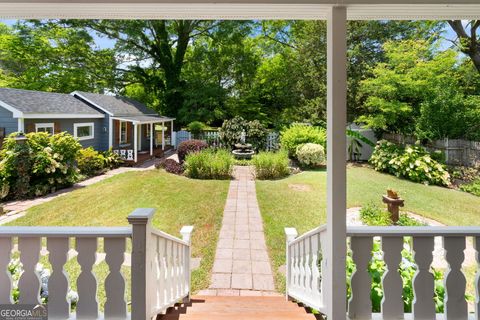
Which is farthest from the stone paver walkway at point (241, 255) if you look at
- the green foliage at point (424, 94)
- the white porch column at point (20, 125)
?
the white porch column at point (20, 125)

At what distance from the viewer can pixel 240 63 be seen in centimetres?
1700

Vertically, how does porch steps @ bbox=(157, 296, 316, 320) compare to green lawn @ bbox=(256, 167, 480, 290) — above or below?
below

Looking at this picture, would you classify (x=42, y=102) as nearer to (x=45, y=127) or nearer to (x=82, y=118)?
(x=45, y=127)

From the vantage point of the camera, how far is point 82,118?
38.6 feet

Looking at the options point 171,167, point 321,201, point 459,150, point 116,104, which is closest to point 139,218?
point 321,201

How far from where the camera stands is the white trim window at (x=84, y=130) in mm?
11417

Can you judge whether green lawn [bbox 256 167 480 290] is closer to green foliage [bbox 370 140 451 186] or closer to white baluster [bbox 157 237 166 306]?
green foliage [bbox 370 140 451 186]

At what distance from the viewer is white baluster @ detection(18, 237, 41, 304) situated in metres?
1.83

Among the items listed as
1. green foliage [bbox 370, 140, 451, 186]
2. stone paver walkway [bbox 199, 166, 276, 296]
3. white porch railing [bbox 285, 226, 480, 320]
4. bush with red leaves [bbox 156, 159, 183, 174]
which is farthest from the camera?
bush with red leaves [bbox 156, 159, 183, 174]

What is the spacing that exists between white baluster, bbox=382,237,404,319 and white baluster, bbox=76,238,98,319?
1817mm

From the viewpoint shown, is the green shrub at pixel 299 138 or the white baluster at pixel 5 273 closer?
the white baluster at pixel 5 273

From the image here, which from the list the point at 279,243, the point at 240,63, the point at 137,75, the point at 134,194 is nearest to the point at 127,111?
the point at 137,75

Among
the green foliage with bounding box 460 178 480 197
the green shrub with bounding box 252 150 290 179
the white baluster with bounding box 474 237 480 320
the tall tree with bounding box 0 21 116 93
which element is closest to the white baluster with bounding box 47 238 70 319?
the white baluster with bounding box 474 237 480 320

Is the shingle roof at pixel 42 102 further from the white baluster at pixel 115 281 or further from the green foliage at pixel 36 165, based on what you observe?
the white baluster at pixel 115 281
